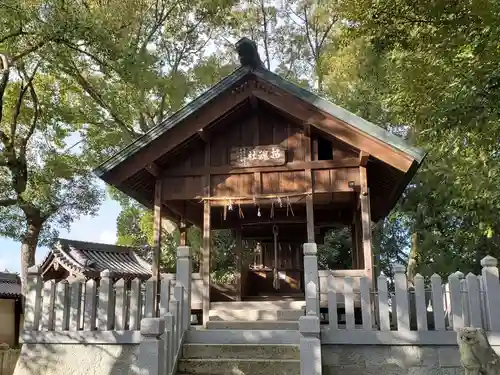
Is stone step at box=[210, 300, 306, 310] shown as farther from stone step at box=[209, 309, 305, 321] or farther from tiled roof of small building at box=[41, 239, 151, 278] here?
tiled roof of small building at box=[41, 239, 151, 278]

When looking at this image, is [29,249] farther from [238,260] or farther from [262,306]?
[262,306]

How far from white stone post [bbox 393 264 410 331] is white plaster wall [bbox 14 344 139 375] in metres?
3.92

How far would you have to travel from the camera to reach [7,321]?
17.2 metres

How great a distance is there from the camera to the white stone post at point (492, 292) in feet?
21.8

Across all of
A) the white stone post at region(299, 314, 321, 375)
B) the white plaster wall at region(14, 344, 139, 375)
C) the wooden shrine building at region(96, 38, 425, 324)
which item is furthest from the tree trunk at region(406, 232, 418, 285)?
the white plaster wall at region(14, 344, 139, 375)

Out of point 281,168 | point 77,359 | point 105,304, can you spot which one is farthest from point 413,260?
point 77,359

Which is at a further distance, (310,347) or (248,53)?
(248,53)

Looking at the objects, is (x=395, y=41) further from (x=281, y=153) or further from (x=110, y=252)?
(x=110, y=252)

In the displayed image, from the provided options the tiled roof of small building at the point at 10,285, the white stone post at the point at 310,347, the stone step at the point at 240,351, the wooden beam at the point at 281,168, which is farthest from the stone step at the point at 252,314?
the tiled roof of small building at the point at 10,285

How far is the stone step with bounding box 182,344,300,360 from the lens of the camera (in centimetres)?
713

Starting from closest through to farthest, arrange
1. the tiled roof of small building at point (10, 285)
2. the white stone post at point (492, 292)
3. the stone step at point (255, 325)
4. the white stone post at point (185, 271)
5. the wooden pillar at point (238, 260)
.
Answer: the white stone post at point (492, 292) → the white stone post at point (185, 271) → the stone step at point (255, 325) → the wooden pillar at point (238, 260) → the tiled roof of small building at point (10, 285)

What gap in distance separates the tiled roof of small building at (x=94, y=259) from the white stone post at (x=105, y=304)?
209 inches

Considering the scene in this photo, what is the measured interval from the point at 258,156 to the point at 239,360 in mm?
3913

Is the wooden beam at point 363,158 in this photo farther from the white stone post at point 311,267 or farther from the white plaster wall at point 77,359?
the white plaster wall at point 77,359
